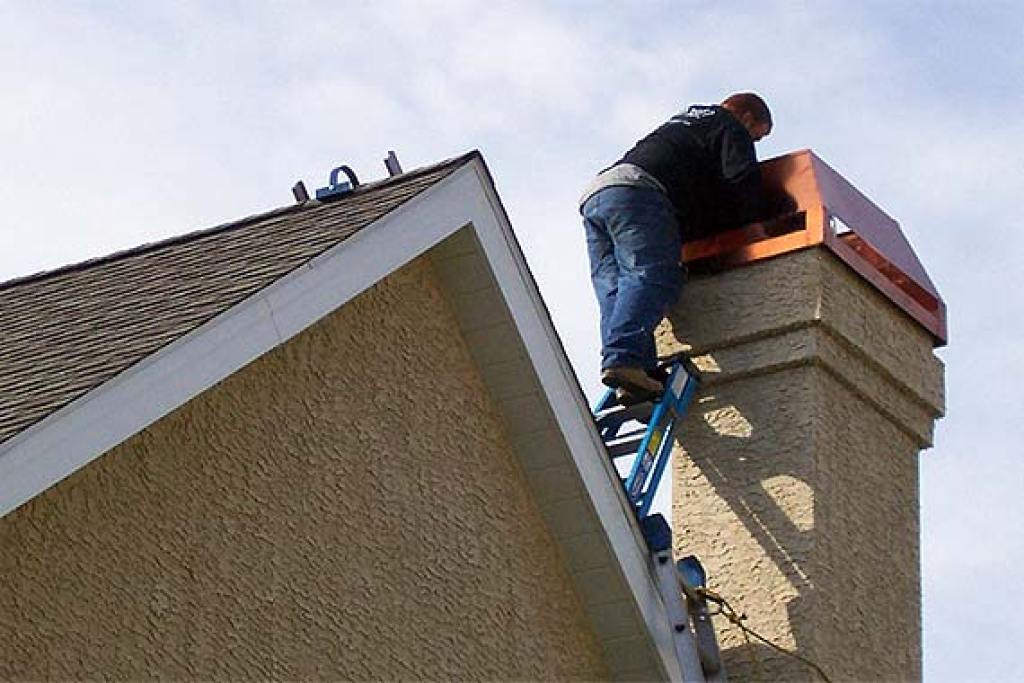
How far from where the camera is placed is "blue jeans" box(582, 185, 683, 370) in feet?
29.1

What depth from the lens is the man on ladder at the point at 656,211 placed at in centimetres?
888

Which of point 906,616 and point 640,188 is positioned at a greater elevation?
point 640,188

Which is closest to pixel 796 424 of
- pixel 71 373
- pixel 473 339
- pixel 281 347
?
pixel 473 339

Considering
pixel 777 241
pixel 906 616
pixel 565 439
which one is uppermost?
pixel 777 241

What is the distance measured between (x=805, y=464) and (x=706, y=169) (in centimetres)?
129

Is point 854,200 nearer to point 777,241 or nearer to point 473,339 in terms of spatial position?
point 777,241

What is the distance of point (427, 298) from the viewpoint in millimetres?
8117

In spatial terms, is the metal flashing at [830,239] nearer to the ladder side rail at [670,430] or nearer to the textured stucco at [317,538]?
the ladder side rail at [670,430]

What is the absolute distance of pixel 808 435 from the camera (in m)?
8.69

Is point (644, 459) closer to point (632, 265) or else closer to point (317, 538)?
point (632, 265)

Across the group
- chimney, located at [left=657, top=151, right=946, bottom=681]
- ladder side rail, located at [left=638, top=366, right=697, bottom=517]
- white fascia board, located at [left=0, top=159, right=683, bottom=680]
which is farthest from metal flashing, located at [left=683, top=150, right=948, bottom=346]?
white fascia board, located at [left=0, top=159, right=683, bottom=680]

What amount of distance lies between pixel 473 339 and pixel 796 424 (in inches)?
47.0

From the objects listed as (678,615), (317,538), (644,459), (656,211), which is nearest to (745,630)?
(678,615)

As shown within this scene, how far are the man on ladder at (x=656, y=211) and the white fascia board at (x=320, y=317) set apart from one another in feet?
2.10
